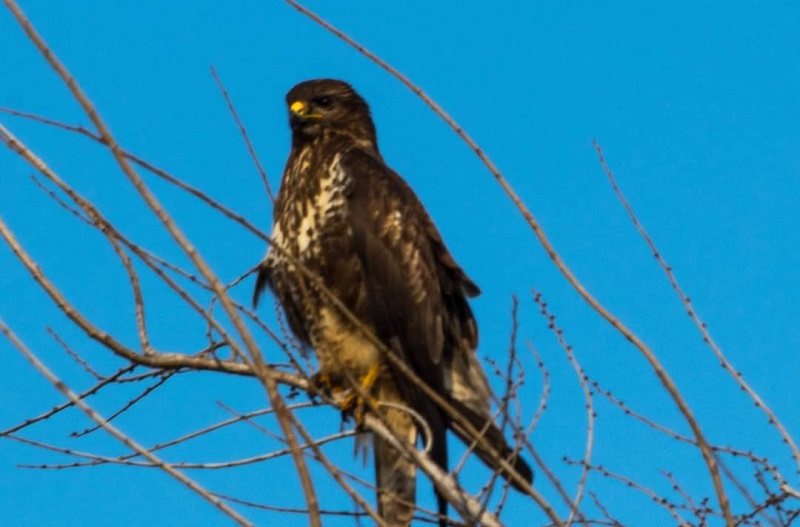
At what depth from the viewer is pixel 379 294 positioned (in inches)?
201

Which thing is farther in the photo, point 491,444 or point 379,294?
point 379,294

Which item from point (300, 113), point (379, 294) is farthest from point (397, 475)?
point (300, 113)

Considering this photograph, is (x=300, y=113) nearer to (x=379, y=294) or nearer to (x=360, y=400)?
(x=379, y=294)

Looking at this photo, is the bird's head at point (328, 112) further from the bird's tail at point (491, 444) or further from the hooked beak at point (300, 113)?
the bird's tail at point (491, 444)

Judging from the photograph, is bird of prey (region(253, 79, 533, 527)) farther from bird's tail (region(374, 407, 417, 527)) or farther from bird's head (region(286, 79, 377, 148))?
bird's head (region(286, 79, 377, 148))

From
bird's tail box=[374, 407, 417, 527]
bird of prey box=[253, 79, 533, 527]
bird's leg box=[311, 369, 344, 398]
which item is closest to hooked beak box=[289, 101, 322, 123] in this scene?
bird of prey box=[253, 79, 533, 527]

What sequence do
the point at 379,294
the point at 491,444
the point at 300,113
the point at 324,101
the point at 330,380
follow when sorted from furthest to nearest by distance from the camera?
the point at 324,101, the point at 300,113, the point at 330,380, the point at 379,294, the point at 491,444

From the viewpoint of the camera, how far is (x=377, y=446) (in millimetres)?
5215

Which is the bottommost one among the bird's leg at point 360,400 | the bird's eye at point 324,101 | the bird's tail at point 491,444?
the bird's tail at point 491,444

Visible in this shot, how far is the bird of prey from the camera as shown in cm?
505

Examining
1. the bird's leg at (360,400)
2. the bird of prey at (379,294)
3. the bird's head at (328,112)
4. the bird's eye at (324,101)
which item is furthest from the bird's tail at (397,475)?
the bird's eye at (324,101)

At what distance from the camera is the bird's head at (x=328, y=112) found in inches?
234

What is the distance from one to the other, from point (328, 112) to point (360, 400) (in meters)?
1.77

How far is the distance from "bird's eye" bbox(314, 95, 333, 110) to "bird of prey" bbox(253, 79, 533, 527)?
0.69 m
